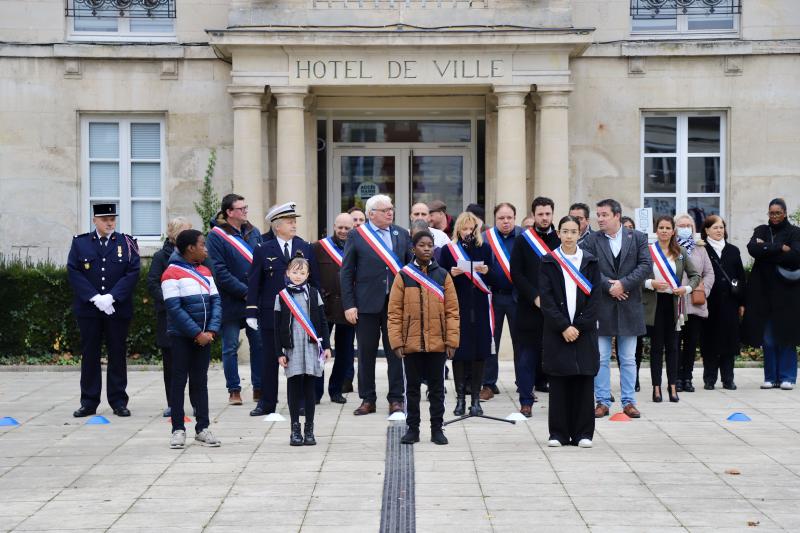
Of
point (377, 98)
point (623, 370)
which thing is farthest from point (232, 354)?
point (377, 98)

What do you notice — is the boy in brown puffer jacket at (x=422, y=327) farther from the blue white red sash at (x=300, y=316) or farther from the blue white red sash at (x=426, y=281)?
the blue white red sash at (x=300, y=316)

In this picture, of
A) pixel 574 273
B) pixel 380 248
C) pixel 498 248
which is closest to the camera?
pixel 574 273

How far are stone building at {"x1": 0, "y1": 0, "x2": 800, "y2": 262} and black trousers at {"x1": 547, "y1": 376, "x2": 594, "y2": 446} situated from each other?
8010 millimetres

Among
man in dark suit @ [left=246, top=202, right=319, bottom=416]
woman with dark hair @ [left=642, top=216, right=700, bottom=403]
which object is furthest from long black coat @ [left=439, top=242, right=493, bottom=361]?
woman with dark hair @ [left=642, top=216, right=700, bottom=403]

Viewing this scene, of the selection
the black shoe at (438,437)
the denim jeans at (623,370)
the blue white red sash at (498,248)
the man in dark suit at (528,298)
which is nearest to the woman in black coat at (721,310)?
the denim jeans at (623,370)

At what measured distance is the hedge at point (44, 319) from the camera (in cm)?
1745

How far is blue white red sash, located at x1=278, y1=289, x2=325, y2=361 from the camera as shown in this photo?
11.0 m

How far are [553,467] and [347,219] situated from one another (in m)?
4.61

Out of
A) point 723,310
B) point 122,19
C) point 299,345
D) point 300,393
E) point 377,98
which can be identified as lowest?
point 300,393

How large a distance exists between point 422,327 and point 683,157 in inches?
400

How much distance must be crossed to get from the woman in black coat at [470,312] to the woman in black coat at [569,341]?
5.05 ft

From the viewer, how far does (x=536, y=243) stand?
1258 cm

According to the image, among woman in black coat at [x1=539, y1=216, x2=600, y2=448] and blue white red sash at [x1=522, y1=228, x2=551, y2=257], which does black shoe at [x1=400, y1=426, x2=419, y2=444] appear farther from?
blue white red sash at [x1=522, y1=228, x2=551, y2=257]

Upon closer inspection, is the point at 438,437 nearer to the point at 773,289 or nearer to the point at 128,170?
the point at 773,289
